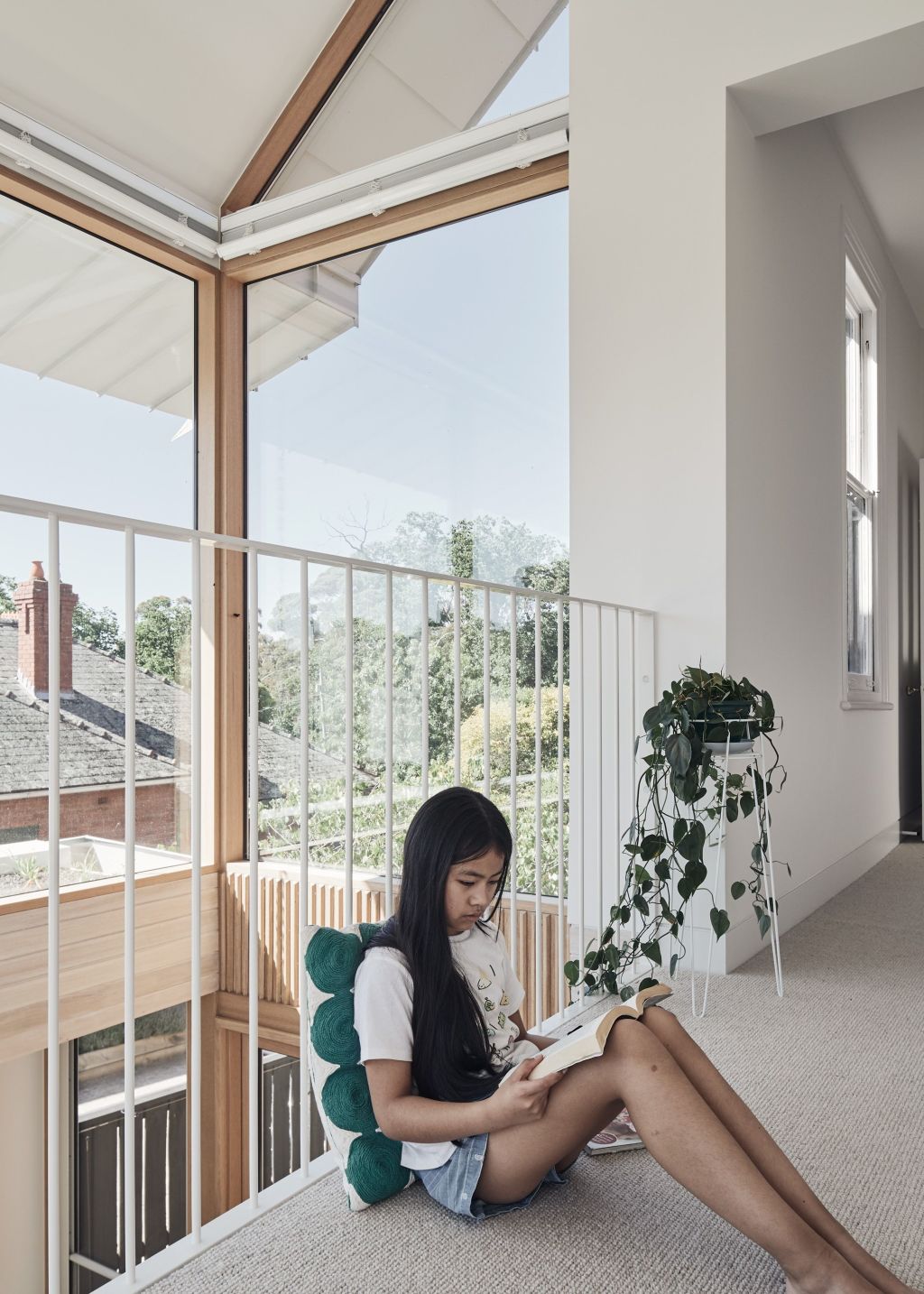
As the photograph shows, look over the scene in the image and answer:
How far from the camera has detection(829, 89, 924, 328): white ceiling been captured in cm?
348

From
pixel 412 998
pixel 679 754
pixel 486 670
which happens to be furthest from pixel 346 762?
pixel 679 754

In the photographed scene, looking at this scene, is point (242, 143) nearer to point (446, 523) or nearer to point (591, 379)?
point (446, 523)

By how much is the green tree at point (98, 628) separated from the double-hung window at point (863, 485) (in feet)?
9.38

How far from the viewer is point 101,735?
3424mm

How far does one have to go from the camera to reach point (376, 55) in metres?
3.70

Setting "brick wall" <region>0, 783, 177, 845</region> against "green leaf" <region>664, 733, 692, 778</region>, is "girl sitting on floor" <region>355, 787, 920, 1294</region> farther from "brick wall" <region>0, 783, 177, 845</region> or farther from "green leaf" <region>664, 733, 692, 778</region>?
"brick wall" <region>0, 783, 177, 845</region>

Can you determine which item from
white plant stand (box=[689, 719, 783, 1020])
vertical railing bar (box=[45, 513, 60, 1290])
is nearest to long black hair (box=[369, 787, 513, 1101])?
vertical railing bar (box=[45, 513, 60, 1290])

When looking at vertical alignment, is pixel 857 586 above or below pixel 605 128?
below

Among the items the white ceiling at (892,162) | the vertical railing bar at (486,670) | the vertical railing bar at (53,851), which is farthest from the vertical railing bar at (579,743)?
the white ceiling at (892,162)

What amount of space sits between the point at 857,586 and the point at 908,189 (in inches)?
64.0

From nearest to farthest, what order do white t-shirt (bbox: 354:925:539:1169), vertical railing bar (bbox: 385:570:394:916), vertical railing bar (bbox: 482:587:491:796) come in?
white t-shirt (bbox: 354:925:539:1169) < vertical railing bar (bbox: 385:570:394:916) < vertical railing bar (bbox: 482:587:491:796)

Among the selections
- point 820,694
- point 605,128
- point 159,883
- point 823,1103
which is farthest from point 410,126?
point 823,1103

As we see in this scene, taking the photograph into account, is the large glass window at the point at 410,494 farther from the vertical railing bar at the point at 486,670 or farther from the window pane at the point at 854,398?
the window pane at the point at 854,398

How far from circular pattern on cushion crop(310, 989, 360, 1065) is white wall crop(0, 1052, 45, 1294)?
7.83 feet
